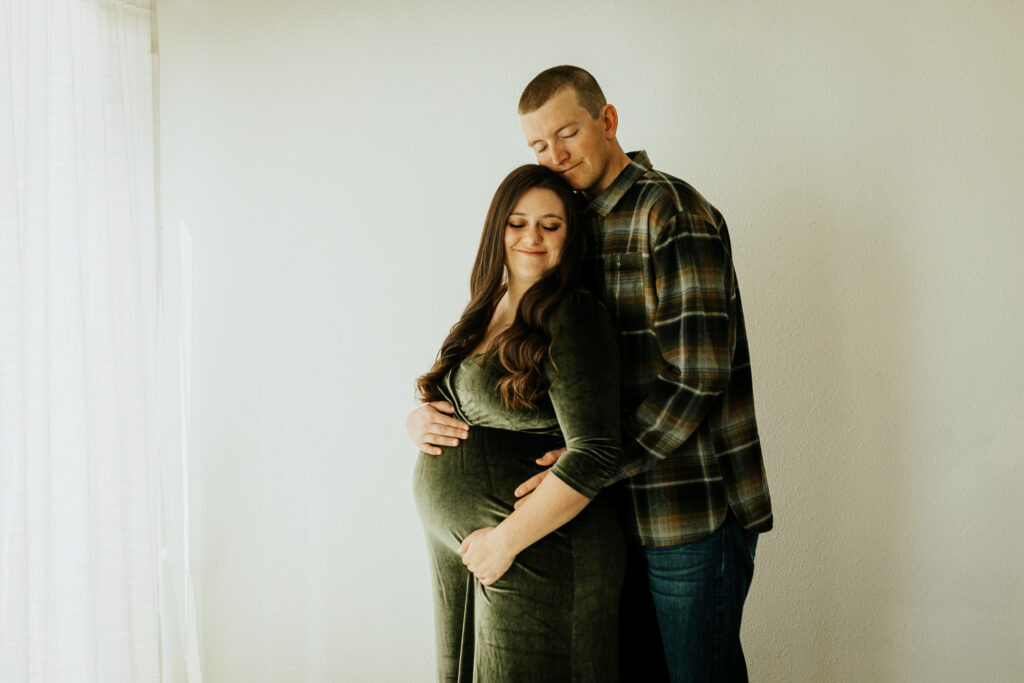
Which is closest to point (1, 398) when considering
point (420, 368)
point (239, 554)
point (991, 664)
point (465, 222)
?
point (239, 554)

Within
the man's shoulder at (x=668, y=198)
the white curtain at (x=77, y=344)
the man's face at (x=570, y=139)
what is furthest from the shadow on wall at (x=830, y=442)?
the white curtain at (x=77, y=344)

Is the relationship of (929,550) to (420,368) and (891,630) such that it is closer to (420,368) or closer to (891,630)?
(891,630)

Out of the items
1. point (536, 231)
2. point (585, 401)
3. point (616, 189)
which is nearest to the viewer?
point (585, 401)

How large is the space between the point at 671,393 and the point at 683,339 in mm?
105

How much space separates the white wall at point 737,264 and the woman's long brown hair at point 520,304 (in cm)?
62

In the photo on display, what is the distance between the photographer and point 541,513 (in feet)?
4.49

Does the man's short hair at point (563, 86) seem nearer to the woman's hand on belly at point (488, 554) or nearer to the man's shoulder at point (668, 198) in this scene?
the man's shoulder at point (668, 198)

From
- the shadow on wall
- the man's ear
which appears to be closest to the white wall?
the shadow on wall

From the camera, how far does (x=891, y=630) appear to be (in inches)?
73.5

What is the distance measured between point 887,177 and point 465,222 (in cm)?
110

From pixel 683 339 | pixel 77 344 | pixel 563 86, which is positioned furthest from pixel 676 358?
pixel 77 344

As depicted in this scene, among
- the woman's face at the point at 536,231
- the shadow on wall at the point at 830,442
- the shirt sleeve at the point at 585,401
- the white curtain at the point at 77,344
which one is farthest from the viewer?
the shadow on wall at the point at 830,442

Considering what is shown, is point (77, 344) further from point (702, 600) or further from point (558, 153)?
point (702, 600)

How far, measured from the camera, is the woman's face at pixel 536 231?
147cm
